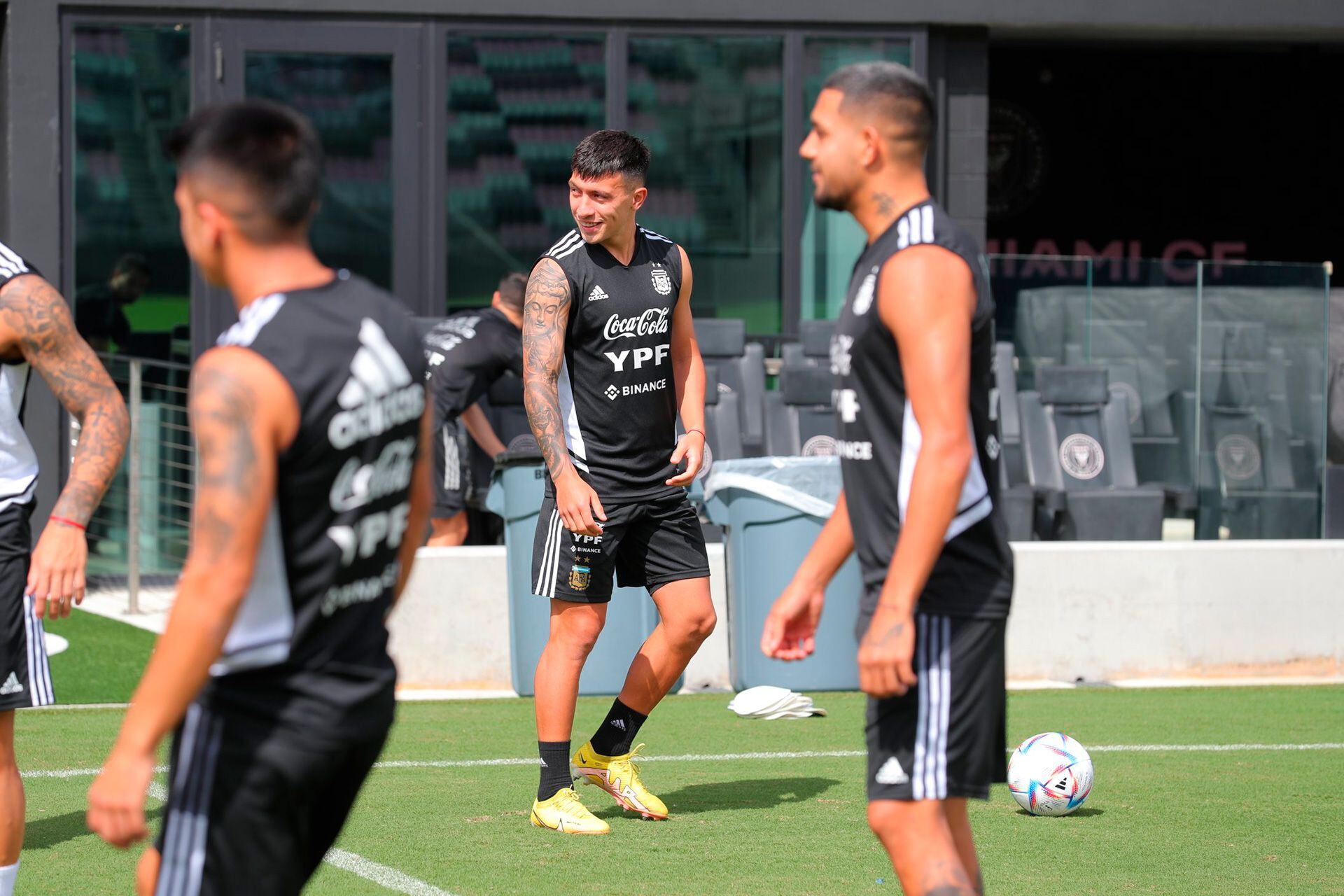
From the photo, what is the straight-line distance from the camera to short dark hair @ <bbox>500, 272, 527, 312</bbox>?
1040 centimetres

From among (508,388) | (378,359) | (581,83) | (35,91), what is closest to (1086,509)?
(508,388)

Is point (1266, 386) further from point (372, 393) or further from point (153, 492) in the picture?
point (372, 393)

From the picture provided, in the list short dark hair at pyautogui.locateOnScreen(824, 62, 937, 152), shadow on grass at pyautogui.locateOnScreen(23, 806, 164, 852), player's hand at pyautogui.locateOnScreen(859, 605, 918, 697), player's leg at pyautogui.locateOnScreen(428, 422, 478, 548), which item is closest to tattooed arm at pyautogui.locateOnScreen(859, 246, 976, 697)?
player's hand at pyautogui.locateOnScreen(859, 605, 918, 697)

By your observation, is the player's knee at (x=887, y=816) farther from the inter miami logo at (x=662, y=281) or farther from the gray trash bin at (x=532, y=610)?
the gray trash bin at (x=532, y=610)

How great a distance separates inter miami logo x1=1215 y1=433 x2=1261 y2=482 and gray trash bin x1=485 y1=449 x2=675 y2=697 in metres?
4.95

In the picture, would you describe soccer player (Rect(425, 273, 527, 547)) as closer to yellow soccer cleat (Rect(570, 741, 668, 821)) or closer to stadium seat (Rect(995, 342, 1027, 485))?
stadium seat (Rect(995, 342, 1027, 485))

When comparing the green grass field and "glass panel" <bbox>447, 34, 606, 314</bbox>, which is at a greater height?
"glass panel" <bbox>447, 34, 606, 314</bbox>

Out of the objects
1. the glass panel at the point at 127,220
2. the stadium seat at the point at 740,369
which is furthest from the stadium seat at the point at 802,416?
the glass panel at the point at 127,220

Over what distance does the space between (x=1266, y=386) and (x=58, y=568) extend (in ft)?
32.3

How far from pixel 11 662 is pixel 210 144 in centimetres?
209

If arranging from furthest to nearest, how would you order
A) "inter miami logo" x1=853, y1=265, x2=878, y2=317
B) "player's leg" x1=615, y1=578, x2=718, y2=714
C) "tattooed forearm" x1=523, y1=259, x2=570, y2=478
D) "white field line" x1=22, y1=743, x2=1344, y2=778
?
"white field line" x1=22, y1=743, x2=1344, y2=778, "player's leg" x1=615, y1=578, x2=718, y2=714, "tattooed forearm" x1=523, y1=259, x2=570, y2=478, "inter miami logo" x1=853, y1=265, x2=878, y2=317

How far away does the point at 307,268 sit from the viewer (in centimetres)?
276

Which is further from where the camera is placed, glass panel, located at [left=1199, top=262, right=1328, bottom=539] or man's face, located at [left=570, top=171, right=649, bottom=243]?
glass panel, located at [left=1199, top=262, right=1328, bottom=539]

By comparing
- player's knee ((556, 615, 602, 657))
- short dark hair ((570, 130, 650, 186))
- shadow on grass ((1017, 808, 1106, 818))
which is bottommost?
shadow on grass ((1017, 808, 1106, 818))
